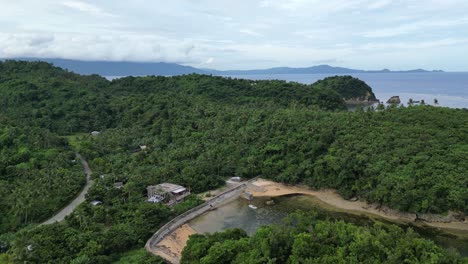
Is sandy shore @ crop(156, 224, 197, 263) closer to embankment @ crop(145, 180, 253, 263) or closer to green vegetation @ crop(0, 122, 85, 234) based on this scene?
embankment @ crop(145, 180, 253, 263)

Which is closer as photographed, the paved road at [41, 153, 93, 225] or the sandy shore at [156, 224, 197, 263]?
the sandy shore at [156, 224, 197, 263]

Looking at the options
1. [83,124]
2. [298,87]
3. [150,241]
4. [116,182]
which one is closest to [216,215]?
[150,241]

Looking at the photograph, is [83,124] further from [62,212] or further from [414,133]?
[414,133]

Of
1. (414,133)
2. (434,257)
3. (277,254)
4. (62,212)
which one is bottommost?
(62,212)

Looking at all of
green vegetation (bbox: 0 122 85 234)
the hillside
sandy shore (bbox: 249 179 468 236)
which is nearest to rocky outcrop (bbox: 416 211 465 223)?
sandy shore (bbox: 249 179 468 236)

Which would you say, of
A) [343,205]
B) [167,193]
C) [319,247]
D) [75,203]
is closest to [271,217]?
[343,205]

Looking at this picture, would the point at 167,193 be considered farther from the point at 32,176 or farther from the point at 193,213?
the point at 32,176
